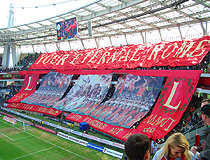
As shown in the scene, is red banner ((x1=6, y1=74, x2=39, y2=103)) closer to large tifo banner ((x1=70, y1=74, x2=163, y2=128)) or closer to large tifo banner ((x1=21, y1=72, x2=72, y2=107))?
large tifo banner ((x1=21, y1=72, x2=72, y2=107))

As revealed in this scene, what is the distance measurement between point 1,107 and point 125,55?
1060 inches

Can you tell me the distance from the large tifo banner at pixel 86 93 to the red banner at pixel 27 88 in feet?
36.5

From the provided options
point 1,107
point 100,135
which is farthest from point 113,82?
point 1,107

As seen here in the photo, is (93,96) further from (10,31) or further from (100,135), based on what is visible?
(10,31)

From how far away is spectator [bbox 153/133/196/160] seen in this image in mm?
3660

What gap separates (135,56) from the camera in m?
30.3

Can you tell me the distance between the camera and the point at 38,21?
128 feet

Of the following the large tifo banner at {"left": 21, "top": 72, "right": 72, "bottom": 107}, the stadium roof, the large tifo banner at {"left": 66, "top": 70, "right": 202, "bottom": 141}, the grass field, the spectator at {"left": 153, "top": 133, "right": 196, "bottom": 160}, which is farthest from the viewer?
the large tifo banner at {"left": 21, "top": 72, "right": 72, "bottom": 107}

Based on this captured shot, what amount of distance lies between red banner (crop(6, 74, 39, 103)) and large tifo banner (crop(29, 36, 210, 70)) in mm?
2731

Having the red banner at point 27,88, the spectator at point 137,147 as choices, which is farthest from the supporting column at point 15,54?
the spectator at point 137,147

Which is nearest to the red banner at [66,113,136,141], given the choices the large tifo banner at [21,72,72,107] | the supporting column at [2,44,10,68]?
the large tifo banner at [21,72,72,107]

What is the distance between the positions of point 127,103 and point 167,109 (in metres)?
5.98

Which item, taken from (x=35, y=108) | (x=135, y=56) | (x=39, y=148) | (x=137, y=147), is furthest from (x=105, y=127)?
(x=137, y=147)

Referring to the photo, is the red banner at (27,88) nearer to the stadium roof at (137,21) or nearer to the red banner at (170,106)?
the stadium roof at (137,21)
